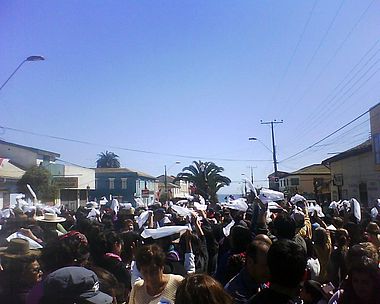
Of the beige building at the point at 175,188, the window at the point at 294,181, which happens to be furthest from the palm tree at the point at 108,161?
the window at the point at 294,181

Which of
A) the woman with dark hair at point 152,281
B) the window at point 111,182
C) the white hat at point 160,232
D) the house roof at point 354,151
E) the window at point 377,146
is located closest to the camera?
the woman with dark hair at point 152,281

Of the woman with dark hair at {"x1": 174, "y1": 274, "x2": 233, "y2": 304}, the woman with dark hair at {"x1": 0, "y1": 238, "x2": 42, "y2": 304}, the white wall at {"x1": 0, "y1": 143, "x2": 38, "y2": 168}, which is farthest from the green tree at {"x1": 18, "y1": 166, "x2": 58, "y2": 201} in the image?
the woman with dark hair at {"x1": 174, "y1": 274, "x2": 233, "y2": 304}

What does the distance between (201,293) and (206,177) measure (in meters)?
50.5

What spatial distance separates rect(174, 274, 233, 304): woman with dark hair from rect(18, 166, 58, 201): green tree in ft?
119

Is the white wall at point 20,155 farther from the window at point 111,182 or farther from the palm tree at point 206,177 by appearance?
the window at point 111,182

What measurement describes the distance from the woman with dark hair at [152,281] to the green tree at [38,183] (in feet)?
114

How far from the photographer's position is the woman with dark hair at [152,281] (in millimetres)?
3812

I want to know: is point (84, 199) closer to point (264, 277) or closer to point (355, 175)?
point (355, 175)

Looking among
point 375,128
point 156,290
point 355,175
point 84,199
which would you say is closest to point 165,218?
point 156,290

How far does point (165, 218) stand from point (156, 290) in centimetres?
602

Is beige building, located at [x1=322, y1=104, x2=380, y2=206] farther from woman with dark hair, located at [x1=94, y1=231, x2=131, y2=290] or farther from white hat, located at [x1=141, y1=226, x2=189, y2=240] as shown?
woman with dark hair, located at [x1=94, y1=231, x2=131, y2=290]

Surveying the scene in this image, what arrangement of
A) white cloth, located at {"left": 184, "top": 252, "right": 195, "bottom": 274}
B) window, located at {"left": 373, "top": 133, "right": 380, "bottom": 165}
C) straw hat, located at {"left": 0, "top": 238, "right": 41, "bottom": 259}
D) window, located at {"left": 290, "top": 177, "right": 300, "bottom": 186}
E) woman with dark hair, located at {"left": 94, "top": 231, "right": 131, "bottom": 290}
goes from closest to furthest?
straw hat, located at {"left": 0, "top": 238, "right": 41, "bottom": 259} < woman with dark hair, located at {"left": 94, "top": 231, "right": 131, "bottom": 290} < white cloth, located at {"left": 184, "top": 252, "right": 195, "bottom": 274} < window, located at {"left": 373, "top": 133, "right": 380, "bottom": 165} < window, located at {"left": 290, "top": 177, "right": 300, "bottom": 186}

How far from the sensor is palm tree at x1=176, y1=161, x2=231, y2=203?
52.4 m

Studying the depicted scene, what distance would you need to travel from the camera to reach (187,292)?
8.15 feet
